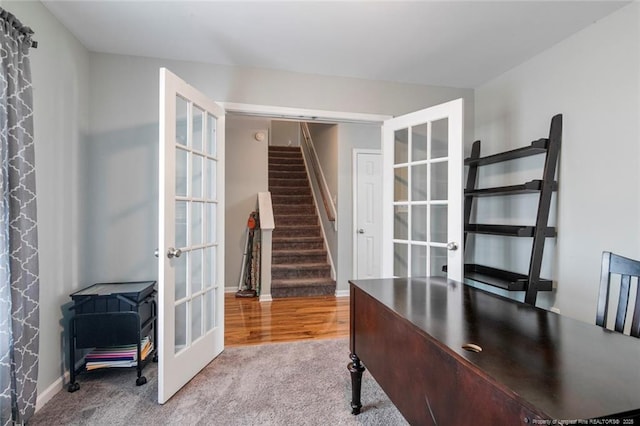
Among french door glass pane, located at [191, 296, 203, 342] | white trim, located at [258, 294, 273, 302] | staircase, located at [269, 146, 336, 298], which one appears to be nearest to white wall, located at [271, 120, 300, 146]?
staircase, located at [269, 146, 336, 298]

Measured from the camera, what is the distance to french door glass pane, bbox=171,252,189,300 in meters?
2.13

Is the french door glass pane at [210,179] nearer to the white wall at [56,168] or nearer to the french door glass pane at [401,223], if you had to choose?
the white wall at [56,168]

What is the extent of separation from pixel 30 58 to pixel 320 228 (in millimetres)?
4124

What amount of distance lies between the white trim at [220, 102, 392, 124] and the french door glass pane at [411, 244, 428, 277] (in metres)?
1.23

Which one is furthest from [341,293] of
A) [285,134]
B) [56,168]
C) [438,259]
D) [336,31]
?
[285,134]

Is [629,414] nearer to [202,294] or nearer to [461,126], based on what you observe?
[461,126]

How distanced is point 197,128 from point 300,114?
902 millimetres

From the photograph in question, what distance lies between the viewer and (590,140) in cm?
214

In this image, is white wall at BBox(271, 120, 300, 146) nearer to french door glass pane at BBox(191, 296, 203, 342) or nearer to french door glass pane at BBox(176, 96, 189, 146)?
french door glass pane at BBox(176, 96, 189, 146)

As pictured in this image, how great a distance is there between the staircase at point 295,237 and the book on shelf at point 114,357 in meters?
2.18

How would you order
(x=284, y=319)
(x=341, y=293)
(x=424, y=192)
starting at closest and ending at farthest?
(x=424, y=192) → (x=284, y=319) → (x=341, y=293)

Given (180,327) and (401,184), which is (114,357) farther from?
(401,184)

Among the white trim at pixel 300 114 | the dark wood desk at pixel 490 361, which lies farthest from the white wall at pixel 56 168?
the dark wood desk at pixel 490 361

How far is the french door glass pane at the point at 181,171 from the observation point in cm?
214
